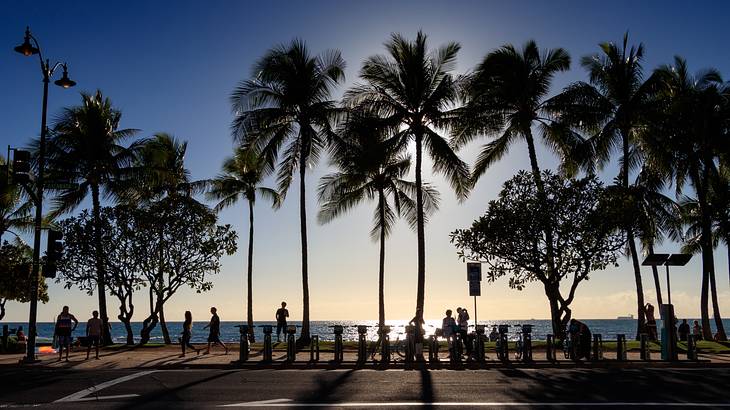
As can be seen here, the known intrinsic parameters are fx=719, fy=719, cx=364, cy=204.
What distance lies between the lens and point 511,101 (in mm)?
31797

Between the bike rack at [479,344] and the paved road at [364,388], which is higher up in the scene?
the bike rack at [479,344]

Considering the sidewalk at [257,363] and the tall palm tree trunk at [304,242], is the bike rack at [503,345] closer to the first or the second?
the sidewalk at [257,363]

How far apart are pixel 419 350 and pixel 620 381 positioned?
24.3 ft

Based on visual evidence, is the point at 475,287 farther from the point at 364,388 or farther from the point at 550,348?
the point at 364,388

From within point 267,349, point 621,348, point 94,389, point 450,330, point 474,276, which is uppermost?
point 474,276

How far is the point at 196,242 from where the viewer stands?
33.9 metres

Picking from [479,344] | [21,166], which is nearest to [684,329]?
[479,344]

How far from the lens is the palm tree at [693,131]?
32938 mm

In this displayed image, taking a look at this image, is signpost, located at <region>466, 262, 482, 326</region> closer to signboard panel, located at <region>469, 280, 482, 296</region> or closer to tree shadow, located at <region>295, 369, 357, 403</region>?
signboard panel, located at <region>469, 280, 482, 296</region>

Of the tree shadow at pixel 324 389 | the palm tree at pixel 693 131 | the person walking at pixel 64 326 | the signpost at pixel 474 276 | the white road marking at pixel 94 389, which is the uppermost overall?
the palm tree at pixel 693 131

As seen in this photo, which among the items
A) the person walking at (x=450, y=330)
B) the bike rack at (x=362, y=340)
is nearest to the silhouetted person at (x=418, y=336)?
the person walking at (x=450, y=330)

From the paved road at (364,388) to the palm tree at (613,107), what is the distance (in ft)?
50.7

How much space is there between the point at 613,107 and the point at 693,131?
402 centimetres

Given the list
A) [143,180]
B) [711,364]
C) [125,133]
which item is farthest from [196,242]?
[711,364]
